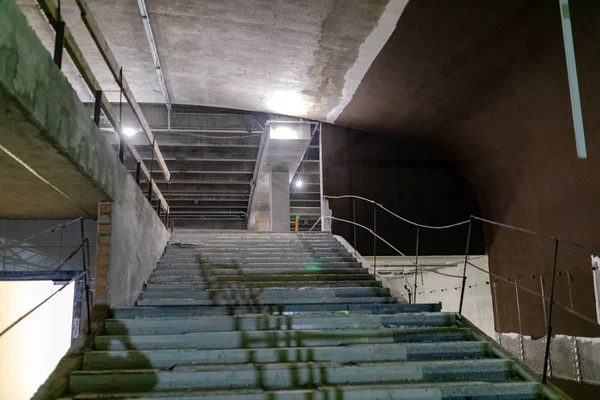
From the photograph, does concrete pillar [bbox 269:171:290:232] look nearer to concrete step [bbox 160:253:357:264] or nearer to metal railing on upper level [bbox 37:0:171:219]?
concrete step [bbox 160:253:357:264]

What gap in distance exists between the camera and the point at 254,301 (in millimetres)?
4695

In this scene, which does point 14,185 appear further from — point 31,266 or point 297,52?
point 297,52

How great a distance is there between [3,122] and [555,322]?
6.62 m

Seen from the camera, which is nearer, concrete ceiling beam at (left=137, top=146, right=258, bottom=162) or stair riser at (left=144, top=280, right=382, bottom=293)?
stair riser at (left=144, top=280, right=382, bottom=293)

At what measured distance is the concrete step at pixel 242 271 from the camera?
5594 mm

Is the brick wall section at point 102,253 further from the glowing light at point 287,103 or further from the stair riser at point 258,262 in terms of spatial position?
the glowing light at point 287,103

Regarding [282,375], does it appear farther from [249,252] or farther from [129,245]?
[249,252]

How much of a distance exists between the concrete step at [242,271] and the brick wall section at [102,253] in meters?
1.55

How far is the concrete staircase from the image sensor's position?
9.97 ft

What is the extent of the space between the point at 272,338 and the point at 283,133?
6.76 m

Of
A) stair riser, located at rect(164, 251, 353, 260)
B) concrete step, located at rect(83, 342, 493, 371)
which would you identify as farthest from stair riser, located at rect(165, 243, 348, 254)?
concrete step, located at rect(83, 342, 493, 371)

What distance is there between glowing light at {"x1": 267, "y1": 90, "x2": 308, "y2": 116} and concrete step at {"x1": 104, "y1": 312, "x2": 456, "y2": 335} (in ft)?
19.0

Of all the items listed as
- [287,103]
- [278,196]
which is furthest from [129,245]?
[278,196]

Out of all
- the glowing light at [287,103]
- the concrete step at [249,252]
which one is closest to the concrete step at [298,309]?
the concrete step at [249,252]
